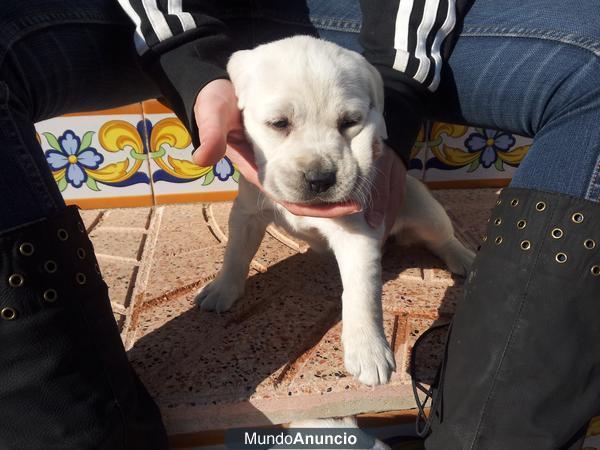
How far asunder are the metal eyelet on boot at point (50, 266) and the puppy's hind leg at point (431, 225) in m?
1.07

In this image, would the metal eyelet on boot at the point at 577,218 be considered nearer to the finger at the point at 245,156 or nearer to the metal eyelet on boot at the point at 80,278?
the finger at the point at 245,156

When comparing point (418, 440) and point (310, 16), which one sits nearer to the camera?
point (418, 440)

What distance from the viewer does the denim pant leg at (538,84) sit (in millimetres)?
963

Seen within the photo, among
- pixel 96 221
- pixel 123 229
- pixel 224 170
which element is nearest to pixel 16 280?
pixel 123 229

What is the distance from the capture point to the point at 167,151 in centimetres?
212

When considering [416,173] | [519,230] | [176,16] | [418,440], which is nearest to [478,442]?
[418,440]

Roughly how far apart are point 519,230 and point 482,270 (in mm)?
107

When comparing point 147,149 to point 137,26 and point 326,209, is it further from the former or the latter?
point 326,209

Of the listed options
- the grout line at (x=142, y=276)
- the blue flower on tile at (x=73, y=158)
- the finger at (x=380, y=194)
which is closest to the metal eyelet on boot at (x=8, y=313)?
the grout line at (x=142, y=276)

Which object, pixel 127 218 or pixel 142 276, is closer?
pixel 142 276

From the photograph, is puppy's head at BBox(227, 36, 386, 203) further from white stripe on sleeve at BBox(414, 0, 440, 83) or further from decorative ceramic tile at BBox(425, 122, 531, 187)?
decorative ceramic tile at BBox(425, 122, 531, 187)

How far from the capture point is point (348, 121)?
Result: 1.08 metres

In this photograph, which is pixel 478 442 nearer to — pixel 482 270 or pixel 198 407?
pixel 482 270

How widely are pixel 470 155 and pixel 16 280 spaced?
1.97 meters
